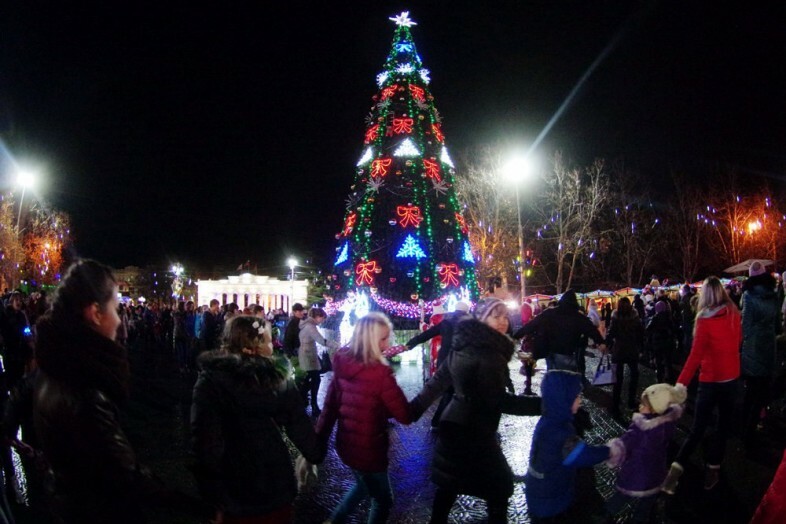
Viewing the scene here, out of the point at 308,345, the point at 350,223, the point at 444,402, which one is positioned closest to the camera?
the point at 444,402

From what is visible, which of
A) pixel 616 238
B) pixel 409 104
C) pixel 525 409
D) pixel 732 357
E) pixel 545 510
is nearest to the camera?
pixel 545 510

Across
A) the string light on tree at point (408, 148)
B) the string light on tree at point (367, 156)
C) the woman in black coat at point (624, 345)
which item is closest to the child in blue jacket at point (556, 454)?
the woman in black coat at point (624, 345)

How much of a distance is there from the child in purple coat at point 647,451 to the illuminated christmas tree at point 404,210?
51.8 ft

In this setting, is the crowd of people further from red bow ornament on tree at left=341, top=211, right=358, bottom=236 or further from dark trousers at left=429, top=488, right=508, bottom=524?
red bow ornament on tree at left=341, top=211, right=358, bottom=236

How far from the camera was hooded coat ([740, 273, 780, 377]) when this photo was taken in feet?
20.6

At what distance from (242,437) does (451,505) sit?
1540 mm

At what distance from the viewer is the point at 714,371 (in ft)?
17.9

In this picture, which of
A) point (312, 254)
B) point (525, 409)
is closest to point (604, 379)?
point (525, 409)

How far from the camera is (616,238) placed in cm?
3881

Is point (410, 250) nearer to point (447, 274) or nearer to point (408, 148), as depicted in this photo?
point (447, 274)

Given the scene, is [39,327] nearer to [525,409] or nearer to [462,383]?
[462,383]

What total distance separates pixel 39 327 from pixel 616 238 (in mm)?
40180

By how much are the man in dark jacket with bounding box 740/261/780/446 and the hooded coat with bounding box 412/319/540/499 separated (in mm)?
4006

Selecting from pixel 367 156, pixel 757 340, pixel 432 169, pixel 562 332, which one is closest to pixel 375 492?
pixel 562 332
